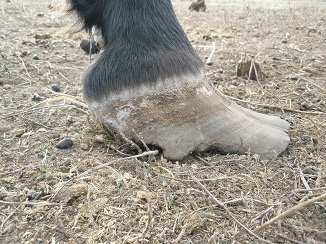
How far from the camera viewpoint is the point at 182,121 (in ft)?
4.76

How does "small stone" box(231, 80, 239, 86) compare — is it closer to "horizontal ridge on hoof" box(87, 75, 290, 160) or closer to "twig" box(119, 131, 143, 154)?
"horizontal ridge on hoof" box(87, 75, 290, 160)

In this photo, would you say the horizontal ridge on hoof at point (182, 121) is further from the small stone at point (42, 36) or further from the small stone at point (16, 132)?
the small stone at point (42, 36)

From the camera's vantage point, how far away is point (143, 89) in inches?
55.6

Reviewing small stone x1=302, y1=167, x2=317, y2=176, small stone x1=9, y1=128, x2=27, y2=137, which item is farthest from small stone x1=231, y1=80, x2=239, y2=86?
small stone x1=9, y1=128, x2=27, y2=137

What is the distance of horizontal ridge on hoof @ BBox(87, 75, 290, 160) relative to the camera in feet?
4.70

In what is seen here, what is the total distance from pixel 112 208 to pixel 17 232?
0.96 feet

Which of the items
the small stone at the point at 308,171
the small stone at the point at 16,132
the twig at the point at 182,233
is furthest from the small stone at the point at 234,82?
the twig at the point at 182,233

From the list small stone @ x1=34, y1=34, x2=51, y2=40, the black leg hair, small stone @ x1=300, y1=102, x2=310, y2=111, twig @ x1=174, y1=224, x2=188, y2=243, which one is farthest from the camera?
small stone @ x1=34, y1=34, x2=51, y2=40

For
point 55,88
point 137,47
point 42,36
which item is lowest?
point 42,36

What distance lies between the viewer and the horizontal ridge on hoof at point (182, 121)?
1434 mm

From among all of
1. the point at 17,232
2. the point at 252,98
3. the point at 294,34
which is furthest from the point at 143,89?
the point at 294,34

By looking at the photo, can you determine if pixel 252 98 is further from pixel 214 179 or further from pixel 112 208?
pixel 112 208

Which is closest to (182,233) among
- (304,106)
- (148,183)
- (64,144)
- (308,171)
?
(148,183)

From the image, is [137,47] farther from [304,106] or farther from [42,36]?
[42,36]
